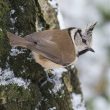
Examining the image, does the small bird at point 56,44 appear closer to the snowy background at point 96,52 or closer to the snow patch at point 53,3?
the snow patch at point 53,3

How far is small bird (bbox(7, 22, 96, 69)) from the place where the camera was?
116 inches

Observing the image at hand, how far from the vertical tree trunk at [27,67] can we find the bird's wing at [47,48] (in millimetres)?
114

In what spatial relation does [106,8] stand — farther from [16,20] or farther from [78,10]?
[16,20]

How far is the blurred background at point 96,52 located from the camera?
5922mm

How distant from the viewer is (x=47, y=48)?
3025 mm

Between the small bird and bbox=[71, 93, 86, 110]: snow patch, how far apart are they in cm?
36

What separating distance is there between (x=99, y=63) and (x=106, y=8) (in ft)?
2.28

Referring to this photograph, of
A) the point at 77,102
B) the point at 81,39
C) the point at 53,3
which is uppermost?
the point at 53,3

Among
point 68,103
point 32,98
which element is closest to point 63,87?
point 68,103

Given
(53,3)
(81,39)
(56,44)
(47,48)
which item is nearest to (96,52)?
(53,3)

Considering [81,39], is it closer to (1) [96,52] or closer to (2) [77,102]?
(2) [77,102]

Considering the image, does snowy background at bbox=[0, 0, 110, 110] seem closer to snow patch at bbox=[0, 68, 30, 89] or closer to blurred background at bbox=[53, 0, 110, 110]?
blurred background at bbox=[53, 0, 110, 110]

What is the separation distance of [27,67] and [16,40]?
10.5 inches

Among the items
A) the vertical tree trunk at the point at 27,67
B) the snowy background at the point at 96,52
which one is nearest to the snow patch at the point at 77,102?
the vertical tree trunk at the point at 27,67
